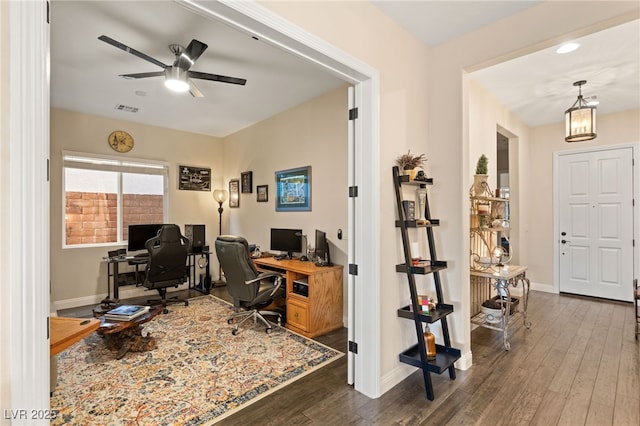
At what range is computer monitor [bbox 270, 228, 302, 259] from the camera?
428cm

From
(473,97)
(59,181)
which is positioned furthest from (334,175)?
(59,181)

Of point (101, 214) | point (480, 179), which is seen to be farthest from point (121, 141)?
point (480, 179)

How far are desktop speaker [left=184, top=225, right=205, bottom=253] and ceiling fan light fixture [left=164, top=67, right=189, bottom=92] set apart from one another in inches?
121

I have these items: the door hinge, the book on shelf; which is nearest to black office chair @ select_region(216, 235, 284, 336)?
the book on shelf

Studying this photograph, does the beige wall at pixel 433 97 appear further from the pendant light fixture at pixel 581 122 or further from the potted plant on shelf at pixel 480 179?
the pendant light fixture at pixel 581 122

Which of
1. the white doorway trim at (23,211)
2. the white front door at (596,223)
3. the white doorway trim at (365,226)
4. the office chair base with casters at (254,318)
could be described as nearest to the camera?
the white doorway trim at (23,211)

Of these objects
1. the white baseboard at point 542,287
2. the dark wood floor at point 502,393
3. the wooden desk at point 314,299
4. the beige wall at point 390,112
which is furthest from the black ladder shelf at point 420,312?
the white baseboard at point 542,287

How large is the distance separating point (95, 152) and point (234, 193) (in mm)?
2273

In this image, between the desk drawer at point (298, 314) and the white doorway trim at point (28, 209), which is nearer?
the white doorway trim at point (28, 209)

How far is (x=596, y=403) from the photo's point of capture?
2.13 meters

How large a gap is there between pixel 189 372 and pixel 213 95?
3.34 meters

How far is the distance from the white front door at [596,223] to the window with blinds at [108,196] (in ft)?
22.8

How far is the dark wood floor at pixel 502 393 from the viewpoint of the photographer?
199 cm

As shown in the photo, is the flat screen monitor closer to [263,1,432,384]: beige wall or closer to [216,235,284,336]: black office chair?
[216,235,284,336]: black office chair
